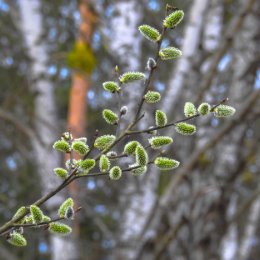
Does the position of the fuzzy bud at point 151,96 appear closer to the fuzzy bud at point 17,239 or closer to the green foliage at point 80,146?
the green foliage at point 80,146

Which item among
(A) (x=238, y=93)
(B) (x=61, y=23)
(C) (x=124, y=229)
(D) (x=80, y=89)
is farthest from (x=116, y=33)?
(B) (x=61, y=23)

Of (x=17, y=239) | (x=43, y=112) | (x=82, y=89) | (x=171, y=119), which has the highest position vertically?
(x=82, y=89)

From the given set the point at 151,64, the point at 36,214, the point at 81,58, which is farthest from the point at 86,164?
the point at 81,58

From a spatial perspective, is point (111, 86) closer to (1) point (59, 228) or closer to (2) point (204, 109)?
(2) point (204, 109)

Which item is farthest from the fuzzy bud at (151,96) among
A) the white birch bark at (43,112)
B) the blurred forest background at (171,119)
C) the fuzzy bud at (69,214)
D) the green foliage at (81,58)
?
the green foliage at (81,58)

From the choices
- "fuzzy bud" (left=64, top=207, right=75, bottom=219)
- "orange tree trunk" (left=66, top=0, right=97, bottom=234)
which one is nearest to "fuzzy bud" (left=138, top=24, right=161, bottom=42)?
"fuzzy bud" (left=64, top=207, right=75, bottom=219)
